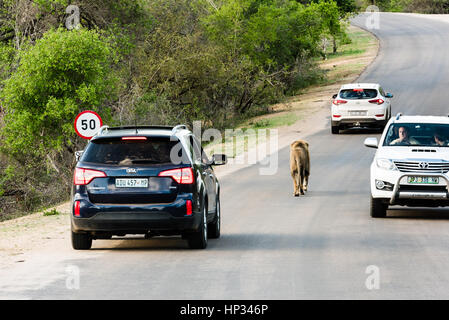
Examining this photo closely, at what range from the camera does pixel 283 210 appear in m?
17.7

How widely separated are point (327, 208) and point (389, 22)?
71721mm

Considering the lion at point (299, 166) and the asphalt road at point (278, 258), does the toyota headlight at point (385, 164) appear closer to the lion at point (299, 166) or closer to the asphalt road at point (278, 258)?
the asphalt road at point (278, 258)

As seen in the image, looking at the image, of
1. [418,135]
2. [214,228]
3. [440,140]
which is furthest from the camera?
[418,135]

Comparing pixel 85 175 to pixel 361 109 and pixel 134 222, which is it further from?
pixel 361 109

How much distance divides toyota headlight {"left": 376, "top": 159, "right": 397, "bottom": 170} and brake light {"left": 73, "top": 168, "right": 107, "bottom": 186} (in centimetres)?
606

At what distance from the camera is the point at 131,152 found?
1231 centimetres

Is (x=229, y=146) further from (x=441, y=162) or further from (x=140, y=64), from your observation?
(x=441, y=162)

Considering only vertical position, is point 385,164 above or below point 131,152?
below

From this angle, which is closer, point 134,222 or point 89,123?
point 134,222

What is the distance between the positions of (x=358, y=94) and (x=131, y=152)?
2355 cm

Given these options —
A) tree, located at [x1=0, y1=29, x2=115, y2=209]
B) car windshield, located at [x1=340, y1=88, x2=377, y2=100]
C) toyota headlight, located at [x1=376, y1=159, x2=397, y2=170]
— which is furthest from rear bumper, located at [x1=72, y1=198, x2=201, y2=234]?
car windshield, located at [x1=340, y1=88, x2=377, y2=100]

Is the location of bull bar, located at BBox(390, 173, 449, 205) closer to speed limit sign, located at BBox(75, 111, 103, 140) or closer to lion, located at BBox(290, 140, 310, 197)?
lion, located at BBox(290, 140, 310, 197)

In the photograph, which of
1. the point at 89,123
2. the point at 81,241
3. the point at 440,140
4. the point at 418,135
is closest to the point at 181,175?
the point at 81,241

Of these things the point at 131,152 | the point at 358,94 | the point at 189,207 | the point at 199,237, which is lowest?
the point at 358,94
